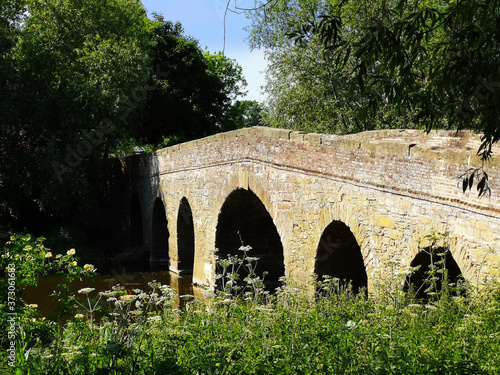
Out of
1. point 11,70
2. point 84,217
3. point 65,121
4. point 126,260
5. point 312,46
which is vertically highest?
point 312,46

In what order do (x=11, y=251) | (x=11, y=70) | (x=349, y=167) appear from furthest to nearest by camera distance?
(x=11, y=70) < (x=349, y=167) < (x=11, y=251)

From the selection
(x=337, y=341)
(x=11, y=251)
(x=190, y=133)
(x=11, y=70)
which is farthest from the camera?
(x=190, y=133)

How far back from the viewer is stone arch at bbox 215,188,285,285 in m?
13.6

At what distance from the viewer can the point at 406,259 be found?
7086mm

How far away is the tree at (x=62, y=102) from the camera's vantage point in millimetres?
17516

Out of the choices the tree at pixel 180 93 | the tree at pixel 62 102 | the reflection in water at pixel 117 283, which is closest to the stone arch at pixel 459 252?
the reflection in water at pixel 117 283

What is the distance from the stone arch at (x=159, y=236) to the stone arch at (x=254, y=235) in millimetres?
6030

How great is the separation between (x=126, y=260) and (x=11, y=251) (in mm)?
13396

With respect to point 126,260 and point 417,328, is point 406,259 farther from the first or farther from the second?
point 126,260

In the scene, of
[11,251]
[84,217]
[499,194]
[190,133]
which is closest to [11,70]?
[84,217]
